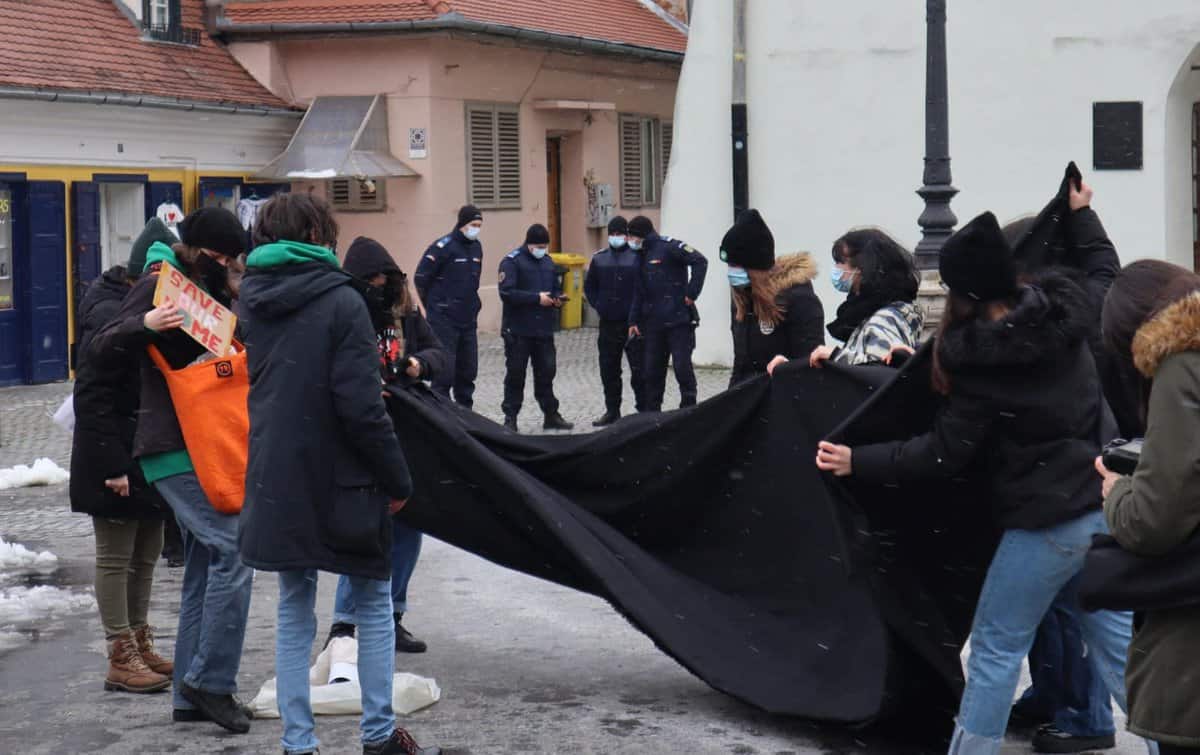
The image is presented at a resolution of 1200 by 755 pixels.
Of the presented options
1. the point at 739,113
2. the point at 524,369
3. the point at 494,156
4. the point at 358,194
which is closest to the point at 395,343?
the point at 524,369

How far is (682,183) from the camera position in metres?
21.0

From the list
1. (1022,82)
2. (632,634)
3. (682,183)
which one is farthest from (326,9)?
(632,634)

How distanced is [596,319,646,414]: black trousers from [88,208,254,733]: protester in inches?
398

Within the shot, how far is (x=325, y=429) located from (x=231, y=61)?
68.8 ft

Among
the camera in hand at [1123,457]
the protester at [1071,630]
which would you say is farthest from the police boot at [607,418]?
the camera in hand at [1123,457]

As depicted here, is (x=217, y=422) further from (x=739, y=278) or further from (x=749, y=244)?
(x=739, y=278)

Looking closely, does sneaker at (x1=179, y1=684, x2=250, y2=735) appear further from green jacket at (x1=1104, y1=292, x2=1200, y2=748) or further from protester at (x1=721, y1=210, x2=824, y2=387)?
green jacket at (x1=1104, y1=292, x2=1200, y2=748)

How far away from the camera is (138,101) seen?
21875 mm

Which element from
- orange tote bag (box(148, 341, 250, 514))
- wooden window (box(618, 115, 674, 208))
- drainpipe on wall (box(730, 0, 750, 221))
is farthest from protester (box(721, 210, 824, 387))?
wooden window (box(618, 115, 674, 208))

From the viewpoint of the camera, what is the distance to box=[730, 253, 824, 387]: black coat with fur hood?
847 centimetres

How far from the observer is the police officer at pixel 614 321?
54.9 feet

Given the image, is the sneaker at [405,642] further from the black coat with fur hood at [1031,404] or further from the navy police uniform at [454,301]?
the navy police uniform at [454,301]

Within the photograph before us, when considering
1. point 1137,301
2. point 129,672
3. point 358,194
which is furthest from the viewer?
point 358,194

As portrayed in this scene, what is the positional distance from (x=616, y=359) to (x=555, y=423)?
0.96 m
